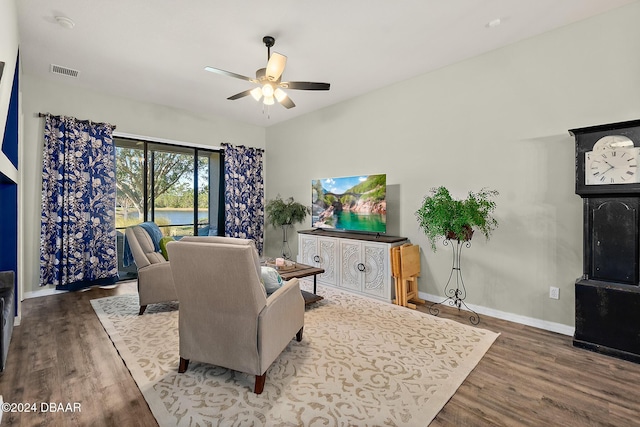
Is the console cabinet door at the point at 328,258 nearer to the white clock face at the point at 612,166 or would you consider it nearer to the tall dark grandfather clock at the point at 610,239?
the tall dark grandfather clock at the point at 610,239

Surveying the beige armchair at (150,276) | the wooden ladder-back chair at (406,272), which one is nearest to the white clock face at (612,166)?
the wooden ladder-back chair at (406,272)

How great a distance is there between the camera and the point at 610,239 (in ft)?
8.18

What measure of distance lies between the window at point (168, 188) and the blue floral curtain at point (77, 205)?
329mm


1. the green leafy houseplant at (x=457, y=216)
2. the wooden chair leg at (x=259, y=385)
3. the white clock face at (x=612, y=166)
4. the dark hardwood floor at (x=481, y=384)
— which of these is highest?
the white clock face at (x=612, y=166)

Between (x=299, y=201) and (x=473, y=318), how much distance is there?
11.1 ft

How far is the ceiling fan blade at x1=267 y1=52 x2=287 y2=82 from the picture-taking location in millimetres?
A: 2766

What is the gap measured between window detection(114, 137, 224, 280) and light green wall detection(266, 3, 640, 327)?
3095mm

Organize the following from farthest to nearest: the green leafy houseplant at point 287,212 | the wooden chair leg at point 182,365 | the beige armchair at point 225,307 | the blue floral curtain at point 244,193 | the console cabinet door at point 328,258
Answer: the blue floral curtain at point 244,193 < the green leafy houseplant at point 287,212 < the console cabinet door at point 328,258 < the wooden chair leg at point 182,365 < the beige armchair at point 225,307

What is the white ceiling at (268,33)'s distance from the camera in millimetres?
2604

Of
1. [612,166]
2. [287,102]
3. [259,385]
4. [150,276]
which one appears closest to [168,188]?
[150,276]

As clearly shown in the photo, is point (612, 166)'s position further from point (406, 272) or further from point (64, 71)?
point (64, 71)

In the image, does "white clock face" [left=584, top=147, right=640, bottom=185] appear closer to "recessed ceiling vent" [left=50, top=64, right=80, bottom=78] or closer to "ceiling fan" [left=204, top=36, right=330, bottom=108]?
"ceiling fan" [left=204, top=36, right=330, bottom=108]

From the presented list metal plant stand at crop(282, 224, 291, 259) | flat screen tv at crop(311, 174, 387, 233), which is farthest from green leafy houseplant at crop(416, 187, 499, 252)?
metal plant stand at crop(282, 224, 291, 259)

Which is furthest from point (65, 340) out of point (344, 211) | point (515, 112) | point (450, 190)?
point (515, 112)
